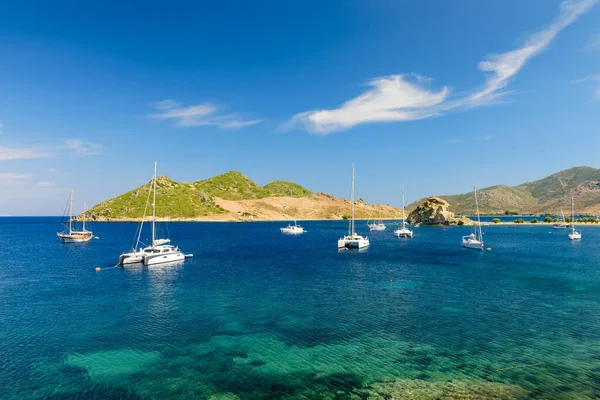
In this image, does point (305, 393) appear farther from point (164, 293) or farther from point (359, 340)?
point (164, 293)

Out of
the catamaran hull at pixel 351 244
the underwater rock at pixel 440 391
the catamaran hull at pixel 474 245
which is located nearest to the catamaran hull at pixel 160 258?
the catamaran hull at pixel 351 244

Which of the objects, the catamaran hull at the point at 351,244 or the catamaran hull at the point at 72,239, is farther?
the catamaran hull at the point at 72,239

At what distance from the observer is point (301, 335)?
32031 millimetres

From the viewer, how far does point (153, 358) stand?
27062mm

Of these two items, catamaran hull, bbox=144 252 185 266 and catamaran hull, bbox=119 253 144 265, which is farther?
catamaran hull, bbox=144 252 185 266

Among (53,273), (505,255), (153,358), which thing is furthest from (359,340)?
(505,255)

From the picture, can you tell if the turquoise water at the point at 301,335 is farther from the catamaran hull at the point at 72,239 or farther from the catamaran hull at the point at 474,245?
the catamaran hull at the point at 72,239

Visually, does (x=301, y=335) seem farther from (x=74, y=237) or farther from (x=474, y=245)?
(x=74, y=237)

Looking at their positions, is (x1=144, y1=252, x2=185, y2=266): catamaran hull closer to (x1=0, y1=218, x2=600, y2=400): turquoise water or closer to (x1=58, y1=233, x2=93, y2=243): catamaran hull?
(x1=0, y1=218, x2=600, y2=400): turquoise water

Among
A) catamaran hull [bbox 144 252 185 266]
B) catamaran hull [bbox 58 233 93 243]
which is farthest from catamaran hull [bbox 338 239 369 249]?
catamaran hull [bbox 58 233 93 243]

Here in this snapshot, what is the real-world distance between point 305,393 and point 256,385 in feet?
11.5

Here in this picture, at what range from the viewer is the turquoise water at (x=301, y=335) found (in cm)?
2262

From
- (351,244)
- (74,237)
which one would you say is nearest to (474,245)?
(351,244)

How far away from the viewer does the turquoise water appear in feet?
74.2
